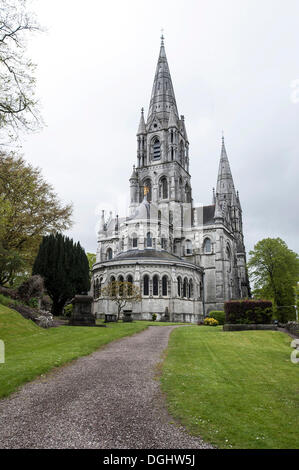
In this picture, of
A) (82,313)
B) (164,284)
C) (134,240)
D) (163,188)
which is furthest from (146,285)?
(163,188)

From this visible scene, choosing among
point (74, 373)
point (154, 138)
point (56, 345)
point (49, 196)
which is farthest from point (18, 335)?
point (154, 138)

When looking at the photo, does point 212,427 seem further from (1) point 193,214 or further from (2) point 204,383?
(1) point 193,214

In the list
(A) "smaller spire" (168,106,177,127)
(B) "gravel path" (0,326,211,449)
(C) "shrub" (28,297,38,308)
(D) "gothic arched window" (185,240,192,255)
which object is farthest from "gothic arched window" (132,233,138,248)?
(B) "gravel path" (0,326,211,449)

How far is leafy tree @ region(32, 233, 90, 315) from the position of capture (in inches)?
1134

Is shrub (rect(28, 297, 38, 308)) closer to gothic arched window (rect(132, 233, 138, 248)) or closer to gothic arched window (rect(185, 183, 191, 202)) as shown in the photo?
gothic arched window (rect(132, 233, 138, 248))

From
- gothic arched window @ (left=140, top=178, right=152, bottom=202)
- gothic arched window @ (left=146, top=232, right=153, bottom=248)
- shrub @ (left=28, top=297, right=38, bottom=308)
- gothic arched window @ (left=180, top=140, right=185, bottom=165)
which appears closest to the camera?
shrub @ (left=28, top=297, right=38, bottom=308)

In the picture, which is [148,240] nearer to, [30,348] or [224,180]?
[224,180]

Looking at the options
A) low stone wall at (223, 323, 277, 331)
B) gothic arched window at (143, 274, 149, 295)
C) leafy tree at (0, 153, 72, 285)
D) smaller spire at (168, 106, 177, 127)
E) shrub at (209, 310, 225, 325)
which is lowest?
low stone wall at (223, 323, 277, 331)

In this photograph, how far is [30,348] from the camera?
12859 millimetres

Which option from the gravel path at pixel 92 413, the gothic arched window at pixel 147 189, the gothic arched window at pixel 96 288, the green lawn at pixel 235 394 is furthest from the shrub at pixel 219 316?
the gothic arched window at pixel 147 189

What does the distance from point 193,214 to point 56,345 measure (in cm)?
4604

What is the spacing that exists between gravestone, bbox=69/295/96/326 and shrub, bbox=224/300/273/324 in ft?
31.2

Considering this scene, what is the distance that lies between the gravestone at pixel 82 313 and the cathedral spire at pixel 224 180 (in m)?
51.2

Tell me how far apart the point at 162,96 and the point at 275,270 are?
39.1 m
